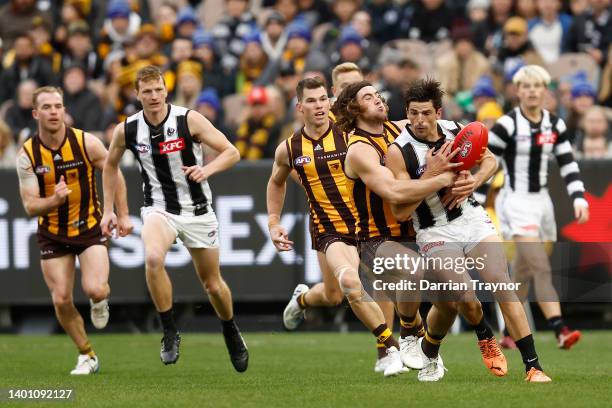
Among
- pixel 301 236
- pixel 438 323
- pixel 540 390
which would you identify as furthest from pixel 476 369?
pixel 301 236

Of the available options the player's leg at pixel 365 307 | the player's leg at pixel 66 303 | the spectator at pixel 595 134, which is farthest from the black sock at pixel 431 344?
the spectator at pixel 595 134

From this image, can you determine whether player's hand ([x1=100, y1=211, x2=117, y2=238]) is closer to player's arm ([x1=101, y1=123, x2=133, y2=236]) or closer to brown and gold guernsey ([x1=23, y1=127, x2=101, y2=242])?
player's arm ([x1=101, y1=123, x2=133, y2=236])

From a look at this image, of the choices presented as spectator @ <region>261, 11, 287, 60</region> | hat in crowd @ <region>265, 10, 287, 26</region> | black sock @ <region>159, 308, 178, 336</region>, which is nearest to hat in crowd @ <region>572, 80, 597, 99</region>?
spectator @ <region>261, 11, 287, 60</region>

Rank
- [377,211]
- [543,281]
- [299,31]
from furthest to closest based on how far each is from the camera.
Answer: [299,31] < [543,281] < [377,211]

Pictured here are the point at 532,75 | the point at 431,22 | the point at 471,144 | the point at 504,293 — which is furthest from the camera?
the point at 431,22

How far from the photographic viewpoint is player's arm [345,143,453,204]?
8594mm

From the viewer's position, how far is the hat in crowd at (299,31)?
17203mm

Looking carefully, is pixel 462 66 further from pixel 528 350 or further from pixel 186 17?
pixel 528 350

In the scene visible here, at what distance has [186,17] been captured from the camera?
18.4m

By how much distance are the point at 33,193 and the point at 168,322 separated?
174cm

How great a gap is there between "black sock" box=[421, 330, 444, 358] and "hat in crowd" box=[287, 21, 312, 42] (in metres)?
8.39

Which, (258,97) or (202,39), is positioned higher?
(202,39)

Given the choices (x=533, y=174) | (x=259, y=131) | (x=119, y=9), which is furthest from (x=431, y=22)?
(x=533, y=174)

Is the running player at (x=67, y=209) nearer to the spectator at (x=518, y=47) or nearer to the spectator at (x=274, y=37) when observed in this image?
the spectator at (x=274, y=37)
